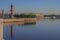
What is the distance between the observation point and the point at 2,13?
40281 mm

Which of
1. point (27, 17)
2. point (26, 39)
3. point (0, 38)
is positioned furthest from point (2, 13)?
point (0, 38)

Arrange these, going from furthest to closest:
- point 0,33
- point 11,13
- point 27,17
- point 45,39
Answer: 1. point 27,17
2. point 11,13
3. point 45,39
4. point 0,33

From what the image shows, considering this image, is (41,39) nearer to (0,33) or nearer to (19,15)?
(0,33)

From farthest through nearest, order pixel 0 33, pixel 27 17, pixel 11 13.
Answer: pixel 27 17 → pixel 11 13 → pixel 0 33

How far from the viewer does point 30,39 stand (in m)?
10.9

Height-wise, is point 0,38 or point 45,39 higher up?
point 0,38

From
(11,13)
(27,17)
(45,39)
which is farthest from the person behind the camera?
(27,17)

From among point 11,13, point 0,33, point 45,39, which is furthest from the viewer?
point 11,13

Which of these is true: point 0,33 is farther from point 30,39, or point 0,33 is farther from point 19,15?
point 19,15

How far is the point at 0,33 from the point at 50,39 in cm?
516

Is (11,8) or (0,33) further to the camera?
(11,8)

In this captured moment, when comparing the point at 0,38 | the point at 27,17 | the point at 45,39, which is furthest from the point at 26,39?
the point at 27,17

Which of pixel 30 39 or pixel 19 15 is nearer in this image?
pixel 30 39

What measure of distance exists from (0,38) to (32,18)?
3877 cm
